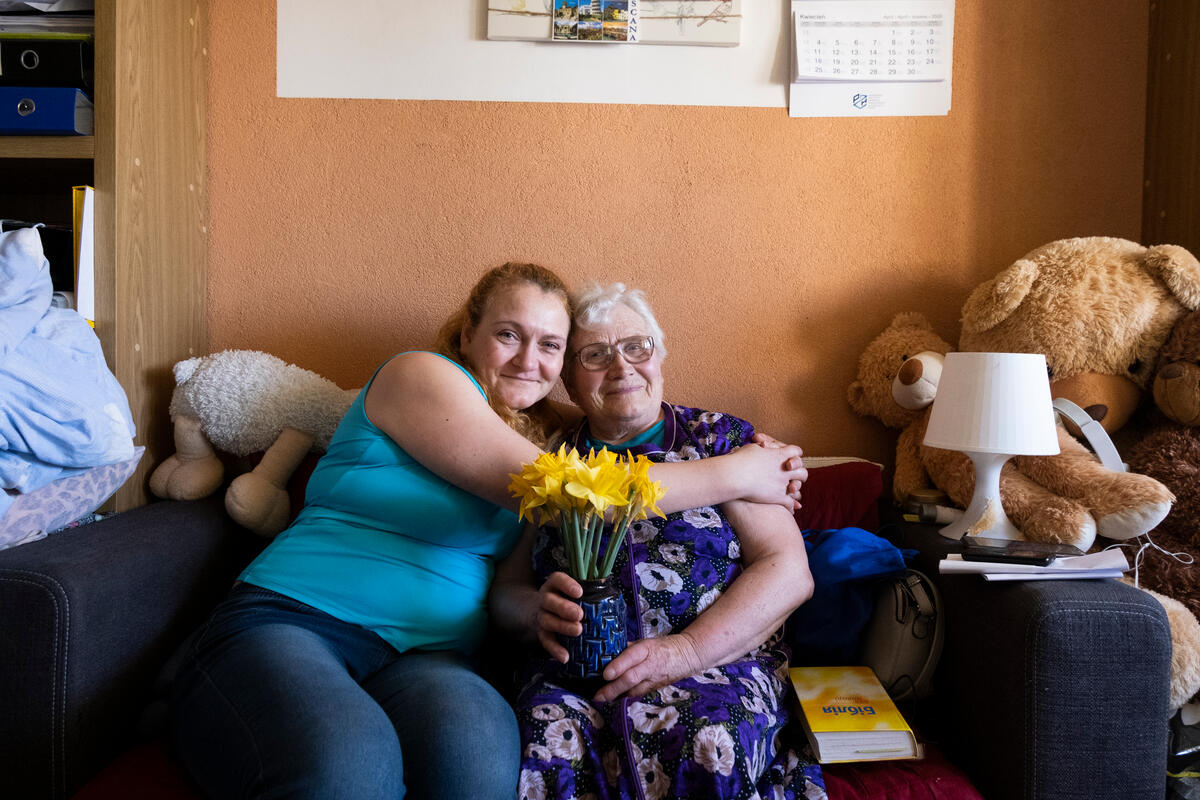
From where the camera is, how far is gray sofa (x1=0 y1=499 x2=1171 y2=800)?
110 cm

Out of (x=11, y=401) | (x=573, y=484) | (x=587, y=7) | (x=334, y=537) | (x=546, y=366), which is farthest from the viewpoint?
(x=587, y=7)

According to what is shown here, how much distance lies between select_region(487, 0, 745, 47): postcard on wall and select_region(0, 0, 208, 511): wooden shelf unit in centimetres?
77

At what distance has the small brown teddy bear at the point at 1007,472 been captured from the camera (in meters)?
1.42

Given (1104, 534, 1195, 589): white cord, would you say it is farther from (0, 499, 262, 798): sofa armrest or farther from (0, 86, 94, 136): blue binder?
(0, 86, 94, 136): blue binder

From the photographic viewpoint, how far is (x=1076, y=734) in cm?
115

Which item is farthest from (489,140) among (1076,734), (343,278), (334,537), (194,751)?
(1076,734)

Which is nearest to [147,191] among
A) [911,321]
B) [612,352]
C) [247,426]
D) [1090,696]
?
[247,426]

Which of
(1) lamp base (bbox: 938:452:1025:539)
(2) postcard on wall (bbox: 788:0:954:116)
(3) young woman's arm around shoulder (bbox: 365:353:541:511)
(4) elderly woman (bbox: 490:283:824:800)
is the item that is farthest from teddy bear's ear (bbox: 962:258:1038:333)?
(3) young woman's arm around shoulder (bbox: 365:353:541:511)

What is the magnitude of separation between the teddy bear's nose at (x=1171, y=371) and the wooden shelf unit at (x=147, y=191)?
7.44ft

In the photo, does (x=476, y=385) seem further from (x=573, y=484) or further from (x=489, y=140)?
(x=489, y=140)

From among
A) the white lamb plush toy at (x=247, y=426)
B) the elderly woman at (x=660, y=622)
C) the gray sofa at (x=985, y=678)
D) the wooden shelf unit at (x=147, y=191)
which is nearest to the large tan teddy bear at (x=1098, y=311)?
the gray sofa at (x=985, y=678)

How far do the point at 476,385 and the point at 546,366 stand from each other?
170 millimetres

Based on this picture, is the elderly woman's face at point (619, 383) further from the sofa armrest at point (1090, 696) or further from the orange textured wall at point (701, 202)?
the sofa armrest at point (1090, 696)

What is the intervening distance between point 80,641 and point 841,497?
4.95ft
